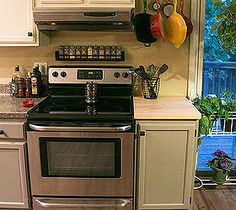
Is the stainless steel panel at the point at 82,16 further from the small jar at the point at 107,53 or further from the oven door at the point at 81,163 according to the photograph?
the oven door at the point at 81,163

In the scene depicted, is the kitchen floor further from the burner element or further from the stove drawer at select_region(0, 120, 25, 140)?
the stove drawer at select_region(0, 120, 25, 140)

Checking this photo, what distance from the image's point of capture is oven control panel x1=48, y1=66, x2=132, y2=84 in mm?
2674

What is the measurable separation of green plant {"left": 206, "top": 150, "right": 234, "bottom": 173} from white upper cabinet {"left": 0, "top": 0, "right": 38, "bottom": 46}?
6.27 ft

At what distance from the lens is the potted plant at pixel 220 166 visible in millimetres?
2816

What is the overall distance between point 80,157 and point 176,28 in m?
1.28

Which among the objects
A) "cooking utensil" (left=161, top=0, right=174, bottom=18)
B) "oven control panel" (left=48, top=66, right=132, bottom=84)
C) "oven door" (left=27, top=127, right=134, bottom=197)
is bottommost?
"oven door" (left=27, top=127, right=134, bottom=197)

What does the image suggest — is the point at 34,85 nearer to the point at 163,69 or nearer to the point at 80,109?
the point at 80,109

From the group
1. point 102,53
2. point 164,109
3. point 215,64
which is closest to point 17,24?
point 102,53

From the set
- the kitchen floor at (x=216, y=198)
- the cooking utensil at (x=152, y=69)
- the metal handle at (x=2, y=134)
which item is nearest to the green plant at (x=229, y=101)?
the cooking utensil at (x=152, y=69)

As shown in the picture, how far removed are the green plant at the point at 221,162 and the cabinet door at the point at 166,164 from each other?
0.63 m

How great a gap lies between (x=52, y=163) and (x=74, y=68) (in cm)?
89

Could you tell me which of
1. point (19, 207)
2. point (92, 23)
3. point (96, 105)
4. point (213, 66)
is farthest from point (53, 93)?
point (213, 66)

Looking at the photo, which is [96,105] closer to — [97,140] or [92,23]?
[97,140]

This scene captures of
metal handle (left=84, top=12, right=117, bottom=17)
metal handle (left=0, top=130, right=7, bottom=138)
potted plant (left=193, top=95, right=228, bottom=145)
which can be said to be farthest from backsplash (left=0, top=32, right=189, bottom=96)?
metal handle (left=0, top=130, right=7, bottom=138)
